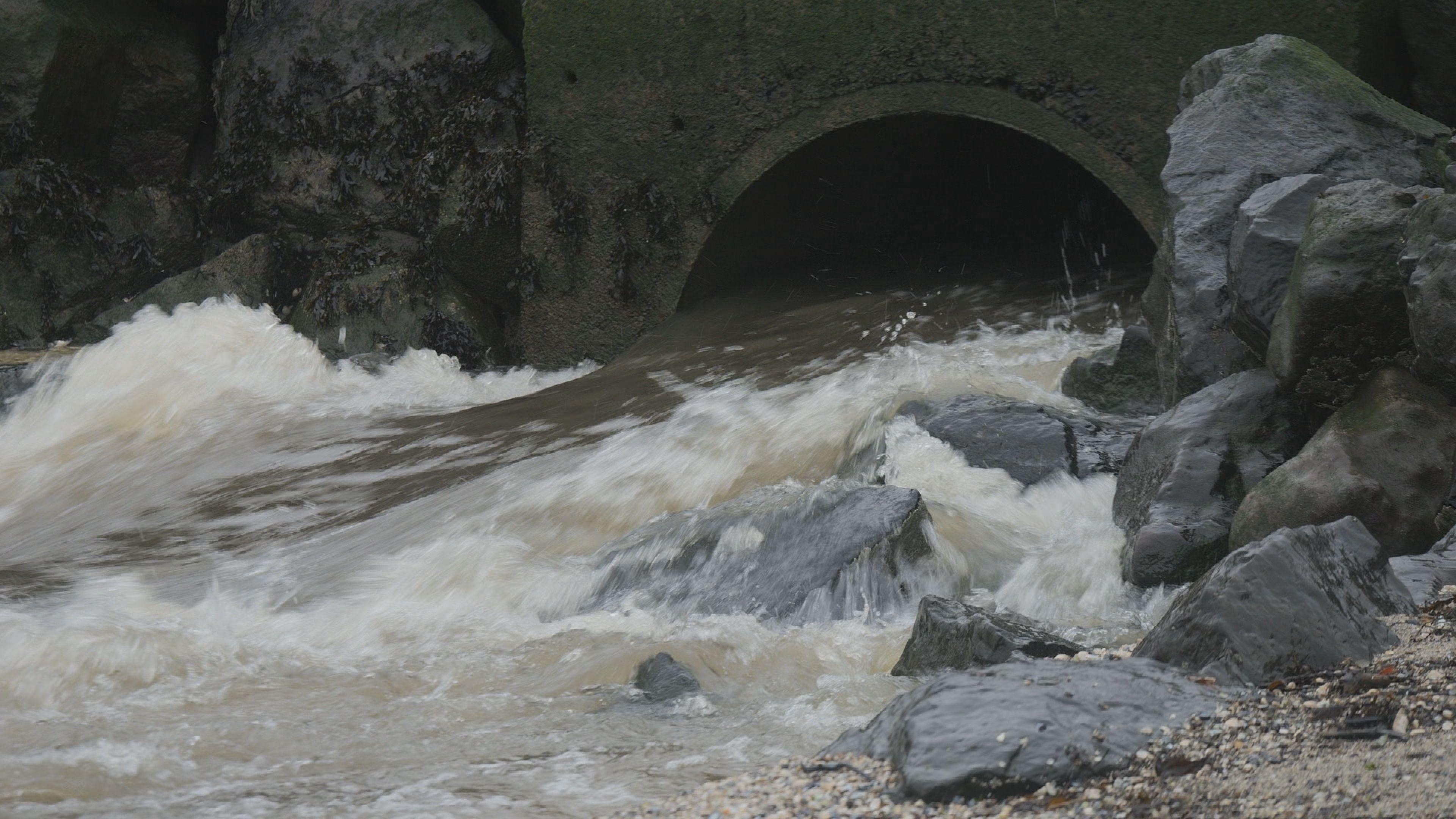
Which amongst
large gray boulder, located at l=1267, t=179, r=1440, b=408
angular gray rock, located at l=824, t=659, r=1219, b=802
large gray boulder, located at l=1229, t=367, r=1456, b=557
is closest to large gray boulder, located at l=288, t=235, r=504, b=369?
large gray boulder, located at l=1267, t=179, r=1440, b=408

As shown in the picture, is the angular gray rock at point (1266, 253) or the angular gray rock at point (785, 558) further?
the angular gray rock at point (1266, 253)

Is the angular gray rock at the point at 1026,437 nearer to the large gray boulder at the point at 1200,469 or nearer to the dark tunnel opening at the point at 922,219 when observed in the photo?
the large gray boulder at the point at 1200,469

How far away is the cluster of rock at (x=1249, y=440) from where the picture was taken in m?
2.42

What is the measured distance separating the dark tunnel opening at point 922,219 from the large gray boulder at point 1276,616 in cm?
533

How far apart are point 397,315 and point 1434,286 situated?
21.8ft

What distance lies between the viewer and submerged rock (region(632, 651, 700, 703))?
11.0ft

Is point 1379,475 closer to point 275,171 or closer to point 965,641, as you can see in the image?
point 965,641

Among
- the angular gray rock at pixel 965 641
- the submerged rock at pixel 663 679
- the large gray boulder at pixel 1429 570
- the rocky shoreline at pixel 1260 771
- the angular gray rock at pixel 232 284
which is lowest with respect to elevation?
the submerged rock at pixel 663 679

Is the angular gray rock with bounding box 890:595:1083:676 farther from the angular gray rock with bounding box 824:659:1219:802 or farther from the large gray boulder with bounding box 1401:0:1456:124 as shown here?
the large gray boulder with bounding box 1401:0:1456:124

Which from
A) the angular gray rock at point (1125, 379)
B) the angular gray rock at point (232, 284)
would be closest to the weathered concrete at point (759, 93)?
the angular gray rock at point (1125, 379)

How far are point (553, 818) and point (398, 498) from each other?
3.41 meters

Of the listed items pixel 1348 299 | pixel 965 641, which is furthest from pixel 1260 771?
pixel 1348 299

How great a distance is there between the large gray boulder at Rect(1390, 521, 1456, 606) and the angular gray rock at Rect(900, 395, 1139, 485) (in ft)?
5.23

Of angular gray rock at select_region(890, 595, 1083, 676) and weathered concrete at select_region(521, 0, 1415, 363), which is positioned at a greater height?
weathered concrete at select_region(521, 0, 1415, 363)
